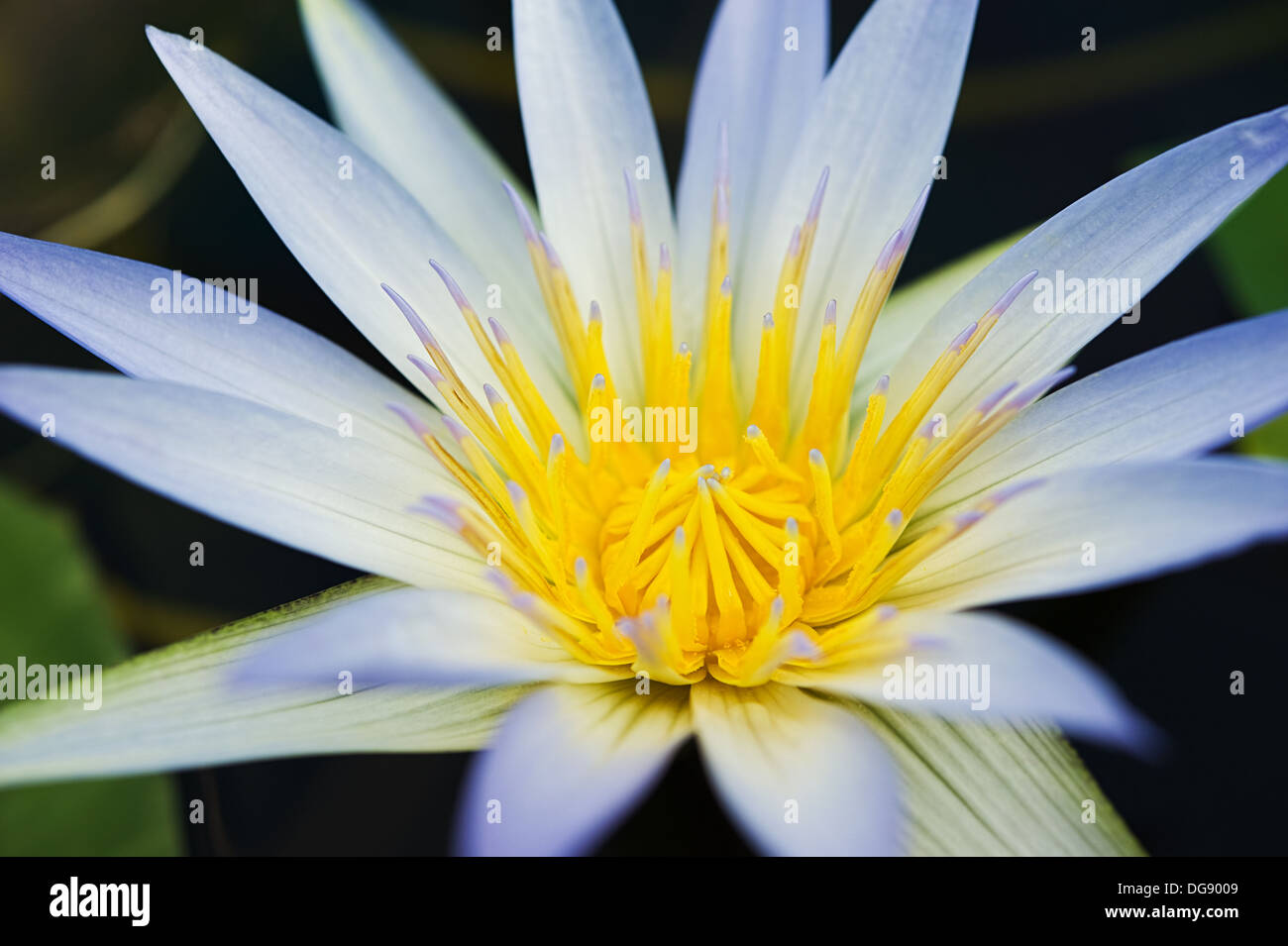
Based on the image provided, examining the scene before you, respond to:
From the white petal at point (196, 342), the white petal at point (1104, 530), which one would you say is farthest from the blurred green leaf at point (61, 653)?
the white petal at point (1104, 530)

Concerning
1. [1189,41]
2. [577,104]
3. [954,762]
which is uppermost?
[1189,41]

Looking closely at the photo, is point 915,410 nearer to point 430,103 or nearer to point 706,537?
point 706,537

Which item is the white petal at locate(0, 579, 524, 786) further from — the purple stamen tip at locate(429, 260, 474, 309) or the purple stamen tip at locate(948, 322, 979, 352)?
the purple stamen tip at locate(948, 322, 979, 352)

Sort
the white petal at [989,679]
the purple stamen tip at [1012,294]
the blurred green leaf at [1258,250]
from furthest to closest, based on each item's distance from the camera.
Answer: the blurred green leaf at [1258,250]
the purple stamen tip at [1012,294]
the white petal at [989,679]

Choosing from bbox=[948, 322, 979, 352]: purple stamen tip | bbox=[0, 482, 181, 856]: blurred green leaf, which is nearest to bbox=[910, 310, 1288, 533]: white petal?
bbox=[948, 322, 979, 352]: purple stamen tip

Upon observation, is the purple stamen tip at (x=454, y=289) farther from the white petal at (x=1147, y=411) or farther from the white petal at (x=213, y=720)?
the white petal at (x=1147, y=411)
